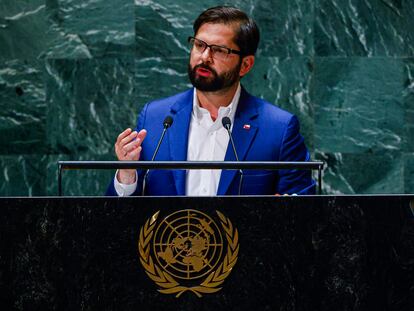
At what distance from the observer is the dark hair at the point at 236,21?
335 centimetres

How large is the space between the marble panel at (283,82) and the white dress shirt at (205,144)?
61.1 inches

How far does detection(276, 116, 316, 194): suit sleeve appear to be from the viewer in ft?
10.3

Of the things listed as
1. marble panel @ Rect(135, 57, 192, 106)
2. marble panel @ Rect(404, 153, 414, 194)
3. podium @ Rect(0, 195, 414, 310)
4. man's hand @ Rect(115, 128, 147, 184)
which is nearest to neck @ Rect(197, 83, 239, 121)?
man's hand @ Rect(115, 128, 147, 184)

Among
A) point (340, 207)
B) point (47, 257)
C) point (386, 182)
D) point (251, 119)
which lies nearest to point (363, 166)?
point (386, 182)

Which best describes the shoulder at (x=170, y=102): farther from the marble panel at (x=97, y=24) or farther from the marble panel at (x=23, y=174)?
the marble panel at (x=23, y=174)

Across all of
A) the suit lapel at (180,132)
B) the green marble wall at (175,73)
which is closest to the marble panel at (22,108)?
the green marble wall at (175,73)

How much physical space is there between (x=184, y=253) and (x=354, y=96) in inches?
124

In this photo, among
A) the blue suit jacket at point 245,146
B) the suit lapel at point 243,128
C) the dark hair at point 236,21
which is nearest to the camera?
the blue suit jacket at point 245,146

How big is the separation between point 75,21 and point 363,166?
80.9 inches

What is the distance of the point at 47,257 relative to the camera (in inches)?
84.5

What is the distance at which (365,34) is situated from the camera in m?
5.05

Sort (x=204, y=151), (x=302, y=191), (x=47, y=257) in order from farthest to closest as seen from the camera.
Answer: (x=204, y=151), (x=302, y=191), (x=47, y=257)

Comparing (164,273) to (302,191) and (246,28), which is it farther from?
(246,28)

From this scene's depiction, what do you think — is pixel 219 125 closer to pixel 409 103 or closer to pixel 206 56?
pixel 206 56
